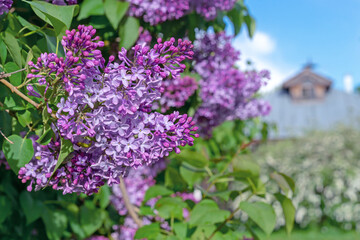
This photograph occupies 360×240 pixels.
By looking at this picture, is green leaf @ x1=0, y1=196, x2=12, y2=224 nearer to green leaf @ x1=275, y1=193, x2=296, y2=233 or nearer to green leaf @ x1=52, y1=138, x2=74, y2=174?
green leaf @ x1=52, y1=138, x2=74, y2=174

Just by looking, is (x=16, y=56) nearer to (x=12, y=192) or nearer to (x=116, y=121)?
(x=116, y=121)

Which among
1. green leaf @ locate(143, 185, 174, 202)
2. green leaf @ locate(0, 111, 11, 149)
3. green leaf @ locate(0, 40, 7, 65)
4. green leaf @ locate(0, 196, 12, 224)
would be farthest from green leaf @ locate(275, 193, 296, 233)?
green leaf @ locate(0, 196, 12, 224)

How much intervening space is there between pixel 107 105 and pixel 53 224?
1.61 meters

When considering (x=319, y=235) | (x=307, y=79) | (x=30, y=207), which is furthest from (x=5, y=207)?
(x=307, y=79)

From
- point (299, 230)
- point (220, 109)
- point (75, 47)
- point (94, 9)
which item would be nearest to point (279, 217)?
point (299, 230)

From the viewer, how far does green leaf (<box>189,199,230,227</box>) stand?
1931mm

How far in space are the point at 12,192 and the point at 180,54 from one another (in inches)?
67.0

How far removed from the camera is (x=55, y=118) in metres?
1.21

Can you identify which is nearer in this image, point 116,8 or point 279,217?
point 116,8

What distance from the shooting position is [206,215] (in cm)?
196

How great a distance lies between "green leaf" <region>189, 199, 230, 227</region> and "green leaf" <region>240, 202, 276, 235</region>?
0.35 ft

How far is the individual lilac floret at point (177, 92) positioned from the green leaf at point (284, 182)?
0.69 metres

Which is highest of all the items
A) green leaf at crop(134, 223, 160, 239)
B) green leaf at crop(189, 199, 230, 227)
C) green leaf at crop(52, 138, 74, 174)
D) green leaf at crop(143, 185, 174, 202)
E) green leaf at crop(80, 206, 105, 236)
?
green leaf at crop(52, 138, 74, 174)

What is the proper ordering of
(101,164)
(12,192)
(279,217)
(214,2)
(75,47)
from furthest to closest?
(279,217) → (12,192) → (214,2) → (101,164) → (75,47)
